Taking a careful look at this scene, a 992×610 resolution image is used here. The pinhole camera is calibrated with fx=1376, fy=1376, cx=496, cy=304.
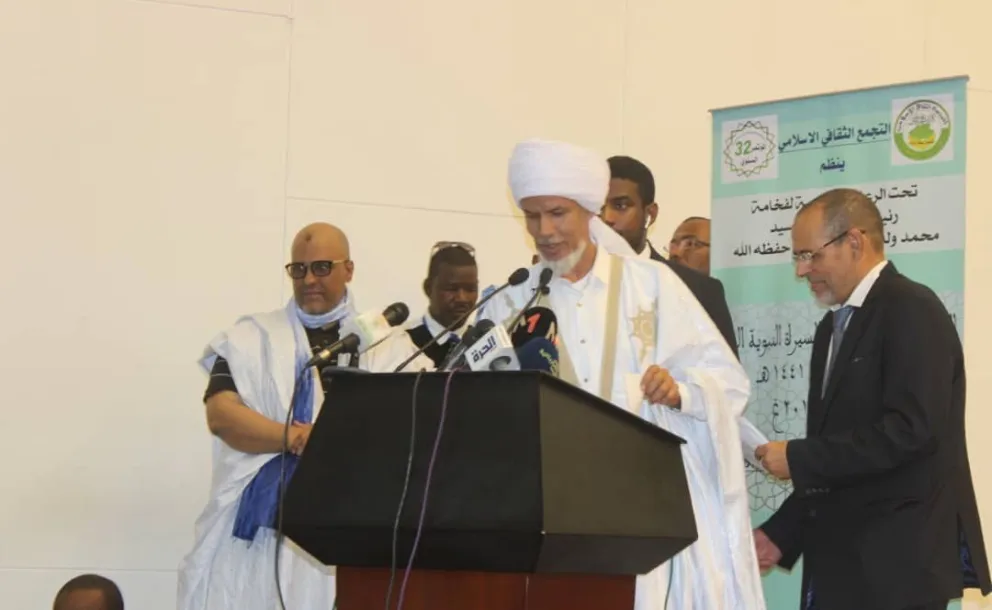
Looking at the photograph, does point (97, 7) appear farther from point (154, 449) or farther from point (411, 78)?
point (154, 449)

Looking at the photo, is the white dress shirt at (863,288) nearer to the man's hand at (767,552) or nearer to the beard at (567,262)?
the man's hand at (767,552)

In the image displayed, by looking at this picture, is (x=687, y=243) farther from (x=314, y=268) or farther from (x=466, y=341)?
(x=466, y=341)

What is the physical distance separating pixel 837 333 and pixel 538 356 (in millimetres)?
1635

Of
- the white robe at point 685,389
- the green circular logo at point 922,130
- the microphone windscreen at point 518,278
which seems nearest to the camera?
the microphone windscreen at point 518,278


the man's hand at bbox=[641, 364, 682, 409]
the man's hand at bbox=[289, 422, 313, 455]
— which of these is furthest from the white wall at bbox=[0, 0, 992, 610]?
the man's hand at bbox=[641, 364, 682, 409]

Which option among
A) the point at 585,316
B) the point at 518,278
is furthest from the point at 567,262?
the point at 518,278

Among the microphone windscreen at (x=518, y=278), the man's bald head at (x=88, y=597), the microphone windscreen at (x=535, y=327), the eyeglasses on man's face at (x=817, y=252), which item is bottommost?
the man's bald head at (x=88, y=597)

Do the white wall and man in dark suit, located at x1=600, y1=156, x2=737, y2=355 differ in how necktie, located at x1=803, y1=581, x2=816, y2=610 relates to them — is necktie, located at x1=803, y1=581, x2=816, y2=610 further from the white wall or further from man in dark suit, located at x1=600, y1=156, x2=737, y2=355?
the white wall

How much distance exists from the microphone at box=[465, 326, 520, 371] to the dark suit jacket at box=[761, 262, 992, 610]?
1585 millimetres

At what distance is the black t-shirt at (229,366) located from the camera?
4953mm

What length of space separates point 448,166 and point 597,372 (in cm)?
310

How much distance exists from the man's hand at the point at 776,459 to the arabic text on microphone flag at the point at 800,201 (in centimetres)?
93

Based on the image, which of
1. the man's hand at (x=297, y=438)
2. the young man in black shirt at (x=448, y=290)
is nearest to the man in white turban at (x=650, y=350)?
the man's hand at (x=297, y=438)

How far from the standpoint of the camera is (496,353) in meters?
2.73
